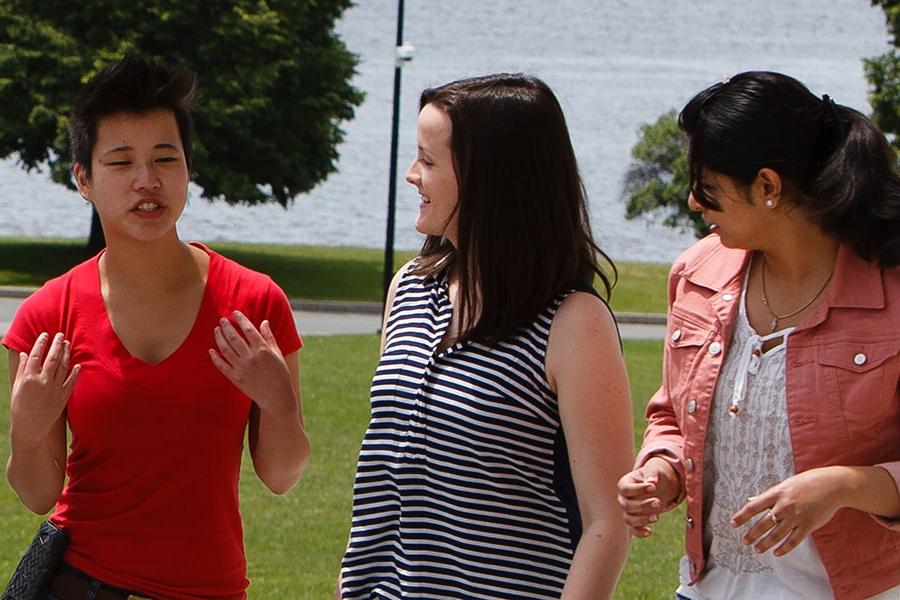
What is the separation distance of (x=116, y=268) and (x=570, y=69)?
221 feet

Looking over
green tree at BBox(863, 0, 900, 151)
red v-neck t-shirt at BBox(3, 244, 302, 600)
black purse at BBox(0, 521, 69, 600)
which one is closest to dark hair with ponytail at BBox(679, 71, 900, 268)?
red v-neck t-shirt at BBox(3, 244, 302, 600)

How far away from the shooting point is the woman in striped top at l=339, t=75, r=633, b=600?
2709 mm

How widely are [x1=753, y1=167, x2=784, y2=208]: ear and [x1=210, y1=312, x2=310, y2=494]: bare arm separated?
975 mm

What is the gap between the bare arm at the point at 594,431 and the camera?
2666 mm

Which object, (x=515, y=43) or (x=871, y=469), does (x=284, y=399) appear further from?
(x=515, y=43)

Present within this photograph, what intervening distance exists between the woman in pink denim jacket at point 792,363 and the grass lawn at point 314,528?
4197mm

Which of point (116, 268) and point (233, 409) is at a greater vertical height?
point (116, 268)

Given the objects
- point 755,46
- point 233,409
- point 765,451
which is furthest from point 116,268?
point 755,46

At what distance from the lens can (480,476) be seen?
9.04 ft

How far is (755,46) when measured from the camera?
239 feet

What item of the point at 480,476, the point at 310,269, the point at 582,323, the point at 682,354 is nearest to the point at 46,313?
the point at 480,476

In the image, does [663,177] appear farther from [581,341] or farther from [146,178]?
[581,341]

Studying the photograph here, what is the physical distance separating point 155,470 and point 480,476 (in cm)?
73

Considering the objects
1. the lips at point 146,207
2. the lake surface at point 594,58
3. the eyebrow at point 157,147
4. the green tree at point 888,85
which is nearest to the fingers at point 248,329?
the lips at point 146,207
